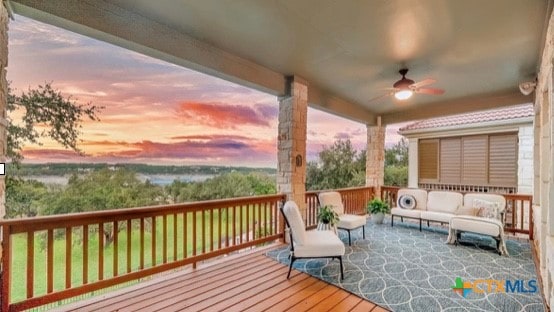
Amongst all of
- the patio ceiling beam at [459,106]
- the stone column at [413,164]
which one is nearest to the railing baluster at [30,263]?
the patio ceiling beam at [459,106]

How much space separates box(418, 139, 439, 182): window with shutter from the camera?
7.09 meters

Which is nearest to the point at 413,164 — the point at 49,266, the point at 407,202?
the point at 407,202

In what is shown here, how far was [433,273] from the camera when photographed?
3.03 metres

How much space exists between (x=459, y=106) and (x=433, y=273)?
4.25 meters

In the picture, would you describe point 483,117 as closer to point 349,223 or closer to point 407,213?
point 407,213

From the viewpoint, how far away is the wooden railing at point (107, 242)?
213 centimetres

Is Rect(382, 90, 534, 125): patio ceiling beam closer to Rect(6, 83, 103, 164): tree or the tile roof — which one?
the tile roof

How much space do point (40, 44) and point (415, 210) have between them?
294 inches

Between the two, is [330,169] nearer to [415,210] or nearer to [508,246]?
[415,210]

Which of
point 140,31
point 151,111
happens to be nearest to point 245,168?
point 151,111

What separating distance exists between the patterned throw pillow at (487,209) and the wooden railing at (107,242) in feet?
12.2

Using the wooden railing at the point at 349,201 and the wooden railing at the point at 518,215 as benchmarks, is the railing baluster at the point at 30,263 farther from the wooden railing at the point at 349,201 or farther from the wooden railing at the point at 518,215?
A: the wooden railing at the point at 518,215

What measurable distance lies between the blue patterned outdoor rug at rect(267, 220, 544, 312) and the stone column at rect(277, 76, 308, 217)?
1.07 m

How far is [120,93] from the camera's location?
5133 millimetres
